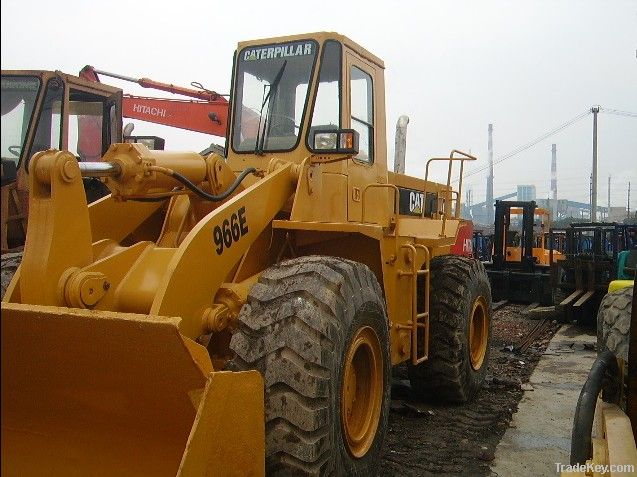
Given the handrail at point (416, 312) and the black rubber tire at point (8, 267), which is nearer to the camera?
the black rubber tire at point (8, 267)

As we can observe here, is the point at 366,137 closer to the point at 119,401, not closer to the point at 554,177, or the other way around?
the point at 119,401

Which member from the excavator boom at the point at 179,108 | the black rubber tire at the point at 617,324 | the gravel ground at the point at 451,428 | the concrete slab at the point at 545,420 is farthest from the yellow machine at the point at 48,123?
the black rubber tire at the point at 617,324

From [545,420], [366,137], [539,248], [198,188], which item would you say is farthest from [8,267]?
[539,248]

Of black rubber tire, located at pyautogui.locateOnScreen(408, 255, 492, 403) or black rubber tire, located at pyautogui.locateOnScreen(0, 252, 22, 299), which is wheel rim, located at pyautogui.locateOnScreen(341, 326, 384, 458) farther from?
black rubber tire, located at pyautogui.locateOnScreen(0, 252, 22, 299)

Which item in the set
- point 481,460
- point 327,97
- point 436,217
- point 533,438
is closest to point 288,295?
point 327,97

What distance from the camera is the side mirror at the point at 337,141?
173 inches

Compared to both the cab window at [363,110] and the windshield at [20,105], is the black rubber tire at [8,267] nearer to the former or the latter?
the cab window at [363,110]

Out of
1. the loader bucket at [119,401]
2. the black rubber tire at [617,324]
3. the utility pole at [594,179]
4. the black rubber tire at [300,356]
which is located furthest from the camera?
the utility pole at [594,179]

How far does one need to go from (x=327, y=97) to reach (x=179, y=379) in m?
2.67

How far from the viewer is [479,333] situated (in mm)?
7387

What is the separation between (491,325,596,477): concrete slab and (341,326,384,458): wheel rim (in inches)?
44.3

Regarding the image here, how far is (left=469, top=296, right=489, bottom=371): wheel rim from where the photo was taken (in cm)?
712

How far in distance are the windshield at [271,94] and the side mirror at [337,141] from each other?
0.44 meters

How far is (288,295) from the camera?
3.62 m
